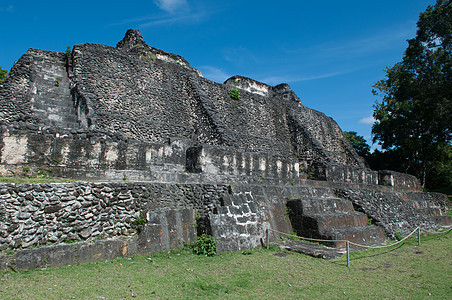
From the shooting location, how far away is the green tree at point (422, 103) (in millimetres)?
17844

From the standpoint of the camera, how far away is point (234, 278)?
4.39 meters

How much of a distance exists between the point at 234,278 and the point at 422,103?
22125 millimetres

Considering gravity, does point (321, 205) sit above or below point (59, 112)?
below

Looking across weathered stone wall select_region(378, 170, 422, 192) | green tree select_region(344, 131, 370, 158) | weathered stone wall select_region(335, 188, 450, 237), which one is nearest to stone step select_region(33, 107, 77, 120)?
weathered stone wall select_region(335, 188, 450, 237)

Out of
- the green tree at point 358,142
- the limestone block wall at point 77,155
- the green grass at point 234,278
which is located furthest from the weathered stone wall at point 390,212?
the green tree at point 358,142

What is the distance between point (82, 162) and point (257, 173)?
14.7 ft

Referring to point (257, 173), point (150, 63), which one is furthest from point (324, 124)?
point (257, 173)

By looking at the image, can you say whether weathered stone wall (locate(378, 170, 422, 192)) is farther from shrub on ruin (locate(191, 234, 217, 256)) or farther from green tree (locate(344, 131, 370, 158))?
green tree (locate(344, 131, 370, 158))

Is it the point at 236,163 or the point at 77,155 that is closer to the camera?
the point at 77,155

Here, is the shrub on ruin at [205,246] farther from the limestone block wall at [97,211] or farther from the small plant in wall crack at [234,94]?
the small plant in wall crack at [234,94]

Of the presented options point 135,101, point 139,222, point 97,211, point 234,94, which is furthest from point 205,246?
point 234,94

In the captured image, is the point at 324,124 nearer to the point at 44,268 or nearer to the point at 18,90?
the point at 18,90

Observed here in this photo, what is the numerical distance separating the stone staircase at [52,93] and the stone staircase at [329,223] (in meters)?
7.18

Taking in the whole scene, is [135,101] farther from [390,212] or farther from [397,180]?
[397,180]
